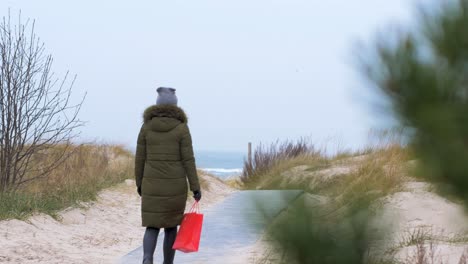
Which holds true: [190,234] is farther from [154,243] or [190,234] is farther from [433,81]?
[433,81]

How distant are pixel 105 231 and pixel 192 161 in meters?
3.97

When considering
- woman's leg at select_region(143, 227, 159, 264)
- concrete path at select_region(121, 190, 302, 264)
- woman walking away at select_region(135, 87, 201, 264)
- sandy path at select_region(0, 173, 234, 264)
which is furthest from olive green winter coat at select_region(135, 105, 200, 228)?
sandy path at select_region(0, 173, 234, 264)

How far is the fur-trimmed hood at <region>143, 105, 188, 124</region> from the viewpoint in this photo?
6398 mm

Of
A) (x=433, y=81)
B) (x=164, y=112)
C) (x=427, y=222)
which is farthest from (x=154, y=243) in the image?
(x=433, y=81)

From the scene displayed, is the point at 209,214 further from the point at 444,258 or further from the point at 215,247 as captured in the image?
the point at 444,258

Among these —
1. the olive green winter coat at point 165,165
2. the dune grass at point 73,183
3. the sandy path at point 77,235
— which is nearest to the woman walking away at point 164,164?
the olive green winter coat at point 165,165

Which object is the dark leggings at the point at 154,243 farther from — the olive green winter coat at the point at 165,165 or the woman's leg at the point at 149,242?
the olive green winter coat at the point at 165,165

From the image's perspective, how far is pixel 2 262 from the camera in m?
7.23

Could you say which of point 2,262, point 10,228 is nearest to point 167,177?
point 2,262

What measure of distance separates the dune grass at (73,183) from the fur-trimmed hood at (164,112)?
3403 millimetres

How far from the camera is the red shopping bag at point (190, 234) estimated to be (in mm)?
6246

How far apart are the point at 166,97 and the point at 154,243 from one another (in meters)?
1.35

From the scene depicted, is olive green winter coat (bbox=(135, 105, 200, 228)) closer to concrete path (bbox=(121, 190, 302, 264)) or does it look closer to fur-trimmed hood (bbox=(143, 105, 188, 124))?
fur-trimmed hood (bbox=(143, 105, 188, 124))

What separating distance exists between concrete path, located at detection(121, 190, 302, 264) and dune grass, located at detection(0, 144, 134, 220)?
184 cm
